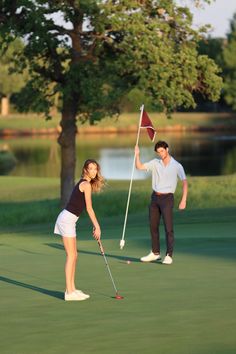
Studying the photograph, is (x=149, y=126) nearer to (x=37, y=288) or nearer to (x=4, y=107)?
(x=37, y=288)

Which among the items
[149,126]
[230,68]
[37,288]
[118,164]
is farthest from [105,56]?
[230,68]

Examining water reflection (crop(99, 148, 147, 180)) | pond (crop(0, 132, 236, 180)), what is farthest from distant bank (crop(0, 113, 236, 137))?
water reflection (crop(99, 148, 147, 180))

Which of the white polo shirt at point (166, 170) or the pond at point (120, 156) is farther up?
the white polo shirt at point (166, 170)

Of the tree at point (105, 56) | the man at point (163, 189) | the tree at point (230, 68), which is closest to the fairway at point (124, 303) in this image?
the man at point (163, 189)

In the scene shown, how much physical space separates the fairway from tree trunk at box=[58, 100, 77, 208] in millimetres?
18086

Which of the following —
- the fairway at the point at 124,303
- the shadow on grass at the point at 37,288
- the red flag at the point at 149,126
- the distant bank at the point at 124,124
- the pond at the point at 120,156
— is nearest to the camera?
the fairway at the point at 124,303

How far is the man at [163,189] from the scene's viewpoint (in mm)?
16734

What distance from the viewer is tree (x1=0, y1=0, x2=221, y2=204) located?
36312mm

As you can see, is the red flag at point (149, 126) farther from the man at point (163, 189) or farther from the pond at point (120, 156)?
the pond at point (120, 156)

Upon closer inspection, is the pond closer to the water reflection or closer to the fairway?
the water reflection

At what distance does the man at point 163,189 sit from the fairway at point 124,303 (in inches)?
17.1

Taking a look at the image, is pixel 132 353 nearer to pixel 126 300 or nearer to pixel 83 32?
pixel 126 300

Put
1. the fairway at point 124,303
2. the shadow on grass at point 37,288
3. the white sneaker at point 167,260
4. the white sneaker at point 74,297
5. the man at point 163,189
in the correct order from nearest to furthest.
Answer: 1. the fairway at point 124,303
2. the white sneaker at point 74,297
3. the shadow on grass at point 37,288
4. the white sneaker at point 167,260
5. the man at point 163,189

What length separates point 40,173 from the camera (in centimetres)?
6906
